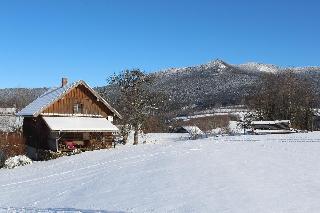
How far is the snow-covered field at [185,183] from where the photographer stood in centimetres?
1359

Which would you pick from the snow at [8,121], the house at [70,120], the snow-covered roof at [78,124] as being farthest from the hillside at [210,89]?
the snow-covered roof at [78,124]

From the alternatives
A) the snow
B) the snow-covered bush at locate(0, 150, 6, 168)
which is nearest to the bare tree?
the snow-covered bush at locate(0, 150, 6, 168)

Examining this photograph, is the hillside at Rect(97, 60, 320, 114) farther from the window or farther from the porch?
the porch

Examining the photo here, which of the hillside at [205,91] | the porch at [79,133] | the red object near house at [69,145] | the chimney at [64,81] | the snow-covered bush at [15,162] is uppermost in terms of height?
the hillside at [205,91]

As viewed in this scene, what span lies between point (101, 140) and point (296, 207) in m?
28.4

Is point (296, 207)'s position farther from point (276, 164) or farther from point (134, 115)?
point (134, 115)

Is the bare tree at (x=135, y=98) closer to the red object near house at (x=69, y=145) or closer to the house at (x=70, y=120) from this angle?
the house at (x=70, y=120)

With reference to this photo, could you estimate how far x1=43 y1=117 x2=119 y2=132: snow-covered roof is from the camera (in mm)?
36219

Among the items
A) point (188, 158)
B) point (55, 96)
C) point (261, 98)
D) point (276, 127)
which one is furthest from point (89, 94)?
point (261, 98)

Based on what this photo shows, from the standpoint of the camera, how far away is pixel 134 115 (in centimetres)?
4581

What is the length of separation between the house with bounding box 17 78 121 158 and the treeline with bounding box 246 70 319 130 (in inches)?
852

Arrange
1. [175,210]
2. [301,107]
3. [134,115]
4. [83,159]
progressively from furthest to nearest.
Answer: [301,107], [134,115], [83,159], [175,210]

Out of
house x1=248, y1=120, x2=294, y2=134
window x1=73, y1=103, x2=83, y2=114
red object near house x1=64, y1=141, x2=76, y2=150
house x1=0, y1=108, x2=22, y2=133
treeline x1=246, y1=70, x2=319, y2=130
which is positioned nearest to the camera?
red object near house x1=64, y1=141, x2=76, y2=150

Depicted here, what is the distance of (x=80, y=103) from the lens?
40.4 metres
